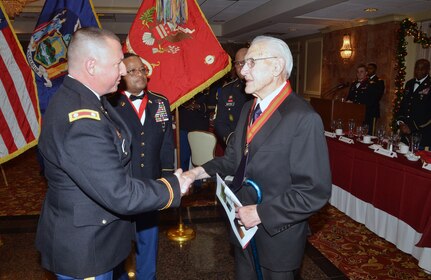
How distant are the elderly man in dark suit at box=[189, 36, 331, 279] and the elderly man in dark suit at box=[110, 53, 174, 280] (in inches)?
39.8

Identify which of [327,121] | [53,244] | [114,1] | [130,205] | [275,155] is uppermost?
[114,1]

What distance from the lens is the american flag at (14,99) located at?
141 inches

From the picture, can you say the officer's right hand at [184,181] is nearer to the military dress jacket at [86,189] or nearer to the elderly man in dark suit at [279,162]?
the military dress jacket at [86,189]

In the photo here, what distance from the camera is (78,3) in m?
3.76

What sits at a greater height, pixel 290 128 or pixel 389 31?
pixel 389 31

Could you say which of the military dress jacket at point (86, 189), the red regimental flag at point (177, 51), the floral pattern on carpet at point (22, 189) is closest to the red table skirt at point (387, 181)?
the red regimental flag at point (177, 51)

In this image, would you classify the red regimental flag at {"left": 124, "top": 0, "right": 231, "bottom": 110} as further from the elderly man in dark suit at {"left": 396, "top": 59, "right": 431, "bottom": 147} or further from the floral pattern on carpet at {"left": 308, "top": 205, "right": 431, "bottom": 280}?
the elderly man in dark suit at {"left": 396, "top": 59, "right": 431, "bottom": 147}

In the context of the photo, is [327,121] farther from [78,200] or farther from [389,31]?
[78,200]

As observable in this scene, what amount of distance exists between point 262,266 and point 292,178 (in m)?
0.55

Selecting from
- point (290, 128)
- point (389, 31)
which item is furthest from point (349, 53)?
point (290, 128)

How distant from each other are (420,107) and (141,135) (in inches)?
200

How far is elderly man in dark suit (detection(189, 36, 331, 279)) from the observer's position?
1.59 metres

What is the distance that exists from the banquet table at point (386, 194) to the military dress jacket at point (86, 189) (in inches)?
94.4

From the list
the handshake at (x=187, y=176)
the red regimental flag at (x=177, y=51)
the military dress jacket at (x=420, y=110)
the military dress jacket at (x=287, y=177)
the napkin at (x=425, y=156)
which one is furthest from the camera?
the military dress jacket at (x=420, y=110)
